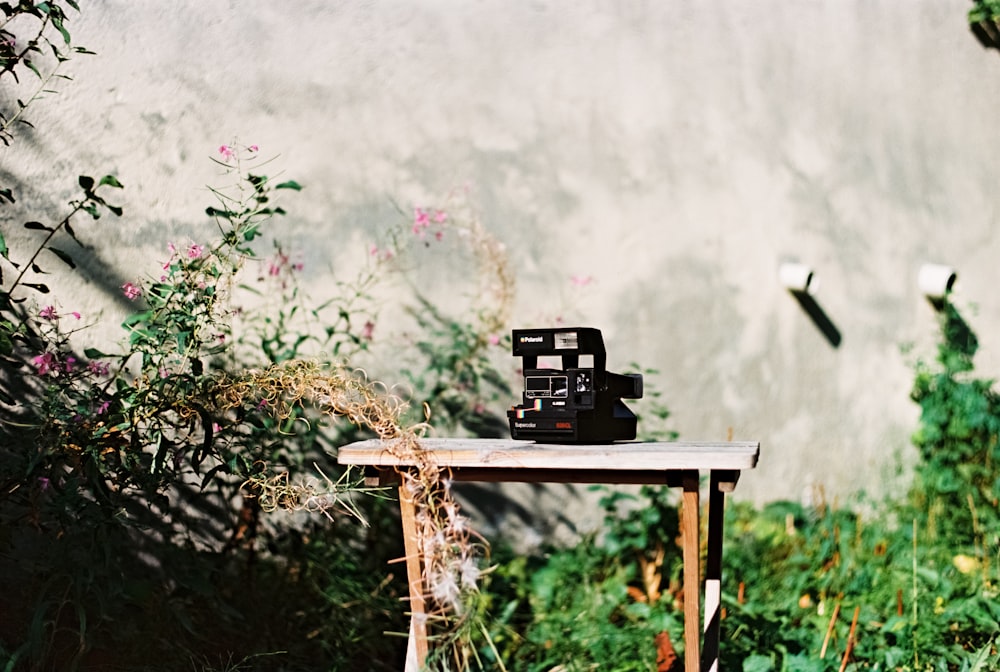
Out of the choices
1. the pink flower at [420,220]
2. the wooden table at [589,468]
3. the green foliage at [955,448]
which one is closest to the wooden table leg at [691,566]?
the wooden table at [589,468]

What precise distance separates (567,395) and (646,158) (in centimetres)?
183

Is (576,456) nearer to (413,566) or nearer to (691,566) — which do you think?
(691,566)

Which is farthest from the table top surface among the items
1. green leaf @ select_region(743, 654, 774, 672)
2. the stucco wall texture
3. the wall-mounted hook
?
the wall-mounted hook

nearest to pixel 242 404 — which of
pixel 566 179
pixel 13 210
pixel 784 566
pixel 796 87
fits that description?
pixel 13 210

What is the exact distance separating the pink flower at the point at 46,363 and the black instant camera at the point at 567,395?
1367 mm

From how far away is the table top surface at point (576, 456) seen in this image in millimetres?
2617

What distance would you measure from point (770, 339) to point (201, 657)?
8.75 feet

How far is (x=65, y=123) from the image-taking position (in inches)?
143

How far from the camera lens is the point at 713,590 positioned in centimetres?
308

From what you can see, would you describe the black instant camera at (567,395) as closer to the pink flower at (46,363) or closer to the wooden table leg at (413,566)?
the wooden table leg at (413,566)

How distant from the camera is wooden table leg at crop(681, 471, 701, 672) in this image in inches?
106

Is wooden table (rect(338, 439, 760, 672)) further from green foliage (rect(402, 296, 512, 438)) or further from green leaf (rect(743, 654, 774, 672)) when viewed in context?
green foliage (rect(402, 296, 512, 438))

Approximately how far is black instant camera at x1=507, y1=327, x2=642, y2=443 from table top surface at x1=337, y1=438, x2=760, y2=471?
Answer: 4 cm

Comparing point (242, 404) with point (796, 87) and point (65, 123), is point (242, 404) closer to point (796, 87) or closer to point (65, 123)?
point (65, 123)
